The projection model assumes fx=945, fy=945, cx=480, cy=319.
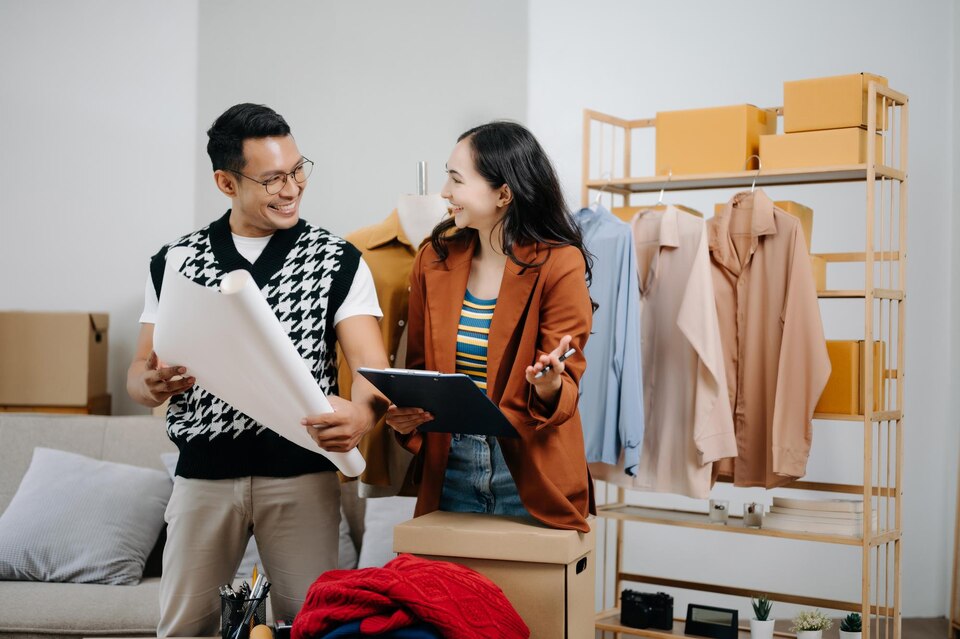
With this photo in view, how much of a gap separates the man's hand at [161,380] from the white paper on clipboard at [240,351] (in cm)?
3

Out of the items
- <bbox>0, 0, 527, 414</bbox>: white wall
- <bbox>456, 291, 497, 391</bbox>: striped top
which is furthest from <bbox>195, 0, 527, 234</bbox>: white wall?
<bbox>456, 291, 497, 391</bbox>: striped top

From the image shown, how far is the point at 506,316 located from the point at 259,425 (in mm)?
527

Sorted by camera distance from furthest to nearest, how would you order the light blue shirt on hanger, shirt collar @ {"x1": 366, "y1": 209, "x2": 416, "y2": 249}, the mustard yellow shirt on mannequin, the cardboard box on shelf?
1. the cardboard box on shelf
2. the light blue shirt on hanger
3. shirt collar @ {"x1": 366, "y1": 209, "x2": 416, "y2": 249}
4. the mustard yellow shirt on mannequin

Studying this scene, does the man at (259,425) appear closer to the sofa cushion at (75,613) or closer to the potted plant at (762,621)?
the sofa cushion at (75,613)

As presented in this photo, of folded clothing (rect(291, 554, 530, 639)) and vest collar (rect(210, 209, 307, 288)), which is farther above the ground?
vest collar (rect(210, 209, 307, 288))

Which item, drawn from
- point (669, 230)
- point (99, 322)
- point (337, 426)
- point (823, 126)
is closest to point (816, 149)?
point (823, 126)

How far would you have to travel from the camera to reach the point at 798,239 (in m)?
2.96

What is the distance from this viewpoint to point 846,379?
2.99 metres

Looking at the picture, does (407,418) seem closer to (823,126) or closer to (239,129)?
(239,129)

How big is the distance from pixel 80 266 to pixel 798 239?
2.87m

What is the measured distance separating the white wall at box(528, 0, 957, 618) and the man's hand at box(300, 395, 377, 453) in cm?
240

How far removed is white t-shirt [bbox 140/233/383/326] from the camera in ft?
6.13

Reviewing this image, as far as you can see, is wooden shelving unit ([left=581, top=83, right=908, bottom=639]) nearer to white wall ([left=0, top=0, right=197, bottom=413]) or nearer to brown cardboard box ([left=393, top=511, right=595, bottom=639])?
brown cardboard box ([left=393, top=511, right=595, bottom=639])

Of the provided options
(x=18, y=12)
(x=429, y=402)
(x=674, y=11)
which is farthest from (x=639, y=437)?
(x=18, y=12)
